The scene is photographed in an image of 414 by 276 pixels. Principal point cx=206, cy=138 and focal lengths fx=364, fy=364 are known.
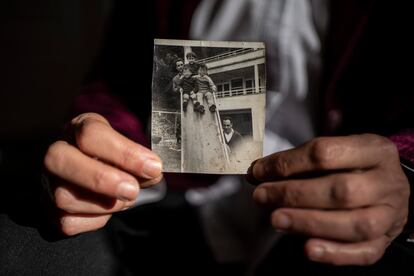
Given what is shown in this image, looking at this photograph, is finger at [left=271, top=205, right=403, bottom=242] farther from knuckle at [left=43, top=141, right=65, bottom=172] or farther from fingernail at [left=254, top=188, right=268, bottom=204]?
knuckle at [left=43, top=141, right=65, bottom=172]

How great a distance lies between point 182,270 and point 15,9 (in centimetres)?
192

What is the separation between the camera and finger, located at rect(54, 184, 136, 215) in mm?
550

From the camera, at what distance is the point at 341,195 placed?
0.47 meters

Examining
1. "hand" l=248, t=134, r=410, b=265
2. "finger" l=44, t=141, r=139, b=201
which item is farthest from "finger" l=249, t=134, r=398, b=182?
"finger" l=44, t=141, r=139, b=201

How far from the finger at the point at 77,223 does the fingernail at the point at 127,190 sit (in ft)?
0.36

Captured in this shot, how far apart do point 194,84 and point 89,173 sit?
210 mm

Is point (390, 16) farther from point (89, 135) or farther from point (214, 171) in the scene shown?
point (89, 135)

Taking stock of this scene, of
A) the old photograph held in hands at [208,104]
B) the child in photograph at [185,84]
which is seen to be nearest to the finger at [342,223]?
the old photograph held in hands at [208,104]

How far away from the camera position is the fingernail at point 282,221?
0.50 m

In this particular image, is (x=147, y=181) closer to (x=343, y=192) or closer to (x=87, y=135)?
(x=87, y=135)

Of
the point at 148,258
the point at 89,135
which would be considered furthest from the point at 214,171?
the point at 148,258

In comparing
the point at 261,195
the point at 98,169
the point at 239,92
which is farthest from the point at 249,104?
the point at 98,169

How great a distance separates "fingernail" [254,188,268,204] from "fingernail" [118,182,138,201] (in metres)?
0.17

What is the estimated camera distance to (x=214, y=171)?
0.59 metres
